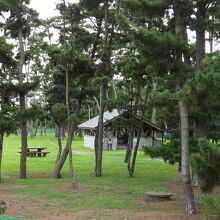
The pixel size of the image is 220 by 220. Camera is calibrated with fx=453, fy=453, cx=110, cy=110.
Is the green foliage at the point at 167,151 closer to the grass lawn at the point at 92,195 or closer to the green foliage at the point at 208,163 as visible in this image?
the grass lawn at the point at 92,195

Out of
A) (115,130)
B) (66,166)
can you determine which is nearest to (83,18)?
(66,166)

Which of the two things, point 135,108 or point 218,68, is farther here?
point 135,108

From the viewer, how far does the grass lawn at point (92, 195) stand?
11539 mm

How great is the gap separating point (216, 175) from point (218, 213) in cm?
219

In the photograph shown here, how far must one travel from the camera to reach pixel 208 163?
7996 mm

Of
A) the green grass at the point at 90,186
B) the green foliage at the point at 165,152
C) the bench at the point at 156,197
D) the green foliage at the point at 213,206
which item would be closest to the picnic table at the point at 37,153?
the green grass at the point at 90,186

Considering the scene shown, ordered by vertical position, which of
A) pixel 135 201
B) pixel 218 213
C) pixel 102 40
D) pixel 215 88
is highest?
pixel 102 40

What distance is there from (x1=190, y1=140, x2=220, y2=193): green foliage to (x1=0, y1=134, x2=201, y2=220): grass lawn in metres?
2.93

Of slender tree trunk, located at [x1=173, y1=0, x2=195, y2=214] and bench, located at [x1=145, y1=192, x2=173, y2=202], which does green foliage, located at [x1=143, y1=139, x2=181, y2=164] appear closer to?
bench, located at [x1=145, y1=192, x2=173, y2=202]

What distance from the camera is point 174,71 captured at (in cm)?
1208

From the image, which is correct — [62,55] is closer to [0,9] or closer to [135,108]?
[0,9]

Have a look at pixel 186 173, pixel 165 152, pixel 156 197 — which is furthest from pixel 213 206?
pixel 156 197

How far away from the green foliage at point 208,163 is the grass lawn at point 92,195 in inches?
115

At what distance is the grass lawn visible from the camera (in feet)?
37.9
